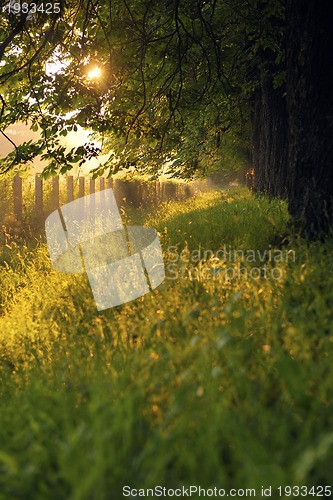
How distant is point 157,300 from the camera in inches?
159

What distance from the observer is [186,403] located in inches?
82.3

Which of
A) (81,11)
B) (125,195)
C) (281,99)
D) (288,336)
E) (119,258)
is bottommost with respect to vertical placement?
(125,195)

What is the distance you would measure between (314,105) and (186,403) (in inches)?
162

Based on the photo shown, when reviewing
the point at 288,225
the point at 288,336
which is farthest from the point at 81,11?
the point at 288,336

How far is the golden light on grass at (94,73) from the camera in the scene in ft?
23.0

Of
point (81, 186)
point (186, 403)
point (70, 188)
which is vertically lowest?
point (81, 186)

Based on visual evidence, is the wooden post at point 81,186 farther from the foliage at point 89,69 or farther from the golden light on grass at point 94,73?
the golden light on grass at point 94,73

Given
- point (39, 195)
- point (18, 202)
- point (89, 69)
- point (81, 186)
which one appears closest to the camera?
point (89, 69)

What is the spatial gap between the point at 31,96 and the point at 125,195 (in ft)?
50.3

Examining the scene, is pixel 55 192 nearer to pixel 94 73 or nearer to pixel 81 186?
pixel 81 186

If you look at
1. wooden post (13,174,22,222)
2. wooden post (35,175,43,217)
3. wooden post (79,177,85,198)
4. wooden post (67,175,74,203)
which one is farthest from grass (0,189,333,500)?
wooden post (79,177,85,198)

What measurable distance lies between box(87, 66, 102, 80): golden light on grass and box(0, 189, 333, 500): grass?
4.19m

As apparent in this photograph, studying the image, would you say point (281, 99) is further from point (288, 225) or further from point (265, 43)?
point (288, 225)

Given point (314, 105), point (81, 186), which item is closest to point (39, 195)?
point (81, 186)
